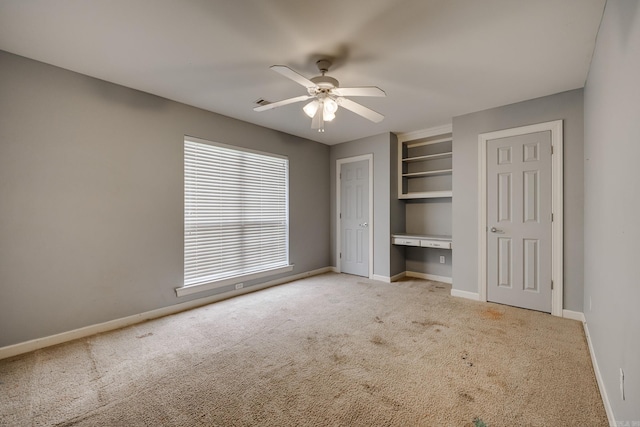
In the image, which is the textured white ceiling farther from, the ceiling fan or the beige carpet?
the beige carpet

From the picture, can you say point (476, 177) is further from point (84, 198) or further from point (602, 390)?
point (84, 198)

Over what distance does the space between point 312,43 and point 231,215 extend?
2548mm

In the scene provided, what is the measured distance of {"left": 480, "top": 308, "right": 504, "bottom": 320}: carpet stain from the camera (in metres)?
3.09

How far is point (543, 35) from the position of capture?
2.05 m

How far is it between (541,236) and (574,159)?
910 mm

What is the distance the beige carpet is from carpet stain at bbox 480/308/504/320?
1 centimetres

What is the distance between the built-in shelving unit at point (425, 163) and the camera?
441 cm

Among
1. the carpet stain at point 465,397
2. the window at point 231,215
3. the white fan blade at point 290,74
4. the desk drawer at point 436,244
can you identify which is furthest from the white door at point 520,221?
the window at point 231,215

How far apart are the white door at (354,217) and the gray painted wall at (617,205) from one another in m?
3.02

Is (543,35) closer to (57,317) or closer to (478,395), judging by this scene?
(478,395)

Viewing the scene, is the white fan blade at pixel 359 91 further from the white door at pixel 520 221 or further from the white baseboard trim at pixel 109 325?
the white baseboard trim at pixel 109 325

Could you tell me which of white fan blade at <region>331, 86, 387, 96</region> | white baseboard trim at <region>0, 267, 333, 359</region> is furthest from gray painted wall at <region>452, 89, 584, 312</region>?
white baseboard trim at <region>0, 267, 333, 359</region>

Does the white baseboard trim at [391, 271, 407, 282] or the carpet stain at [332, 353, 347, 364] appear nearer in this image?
the carpet stain at [332, 353, 347, 364]

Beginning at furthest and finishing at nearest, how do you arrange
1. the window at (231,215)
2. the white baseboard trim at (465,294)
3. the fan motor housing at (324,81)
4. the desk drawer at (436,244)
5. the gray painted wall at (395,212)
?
the gray painted wall at (395,212), the desk drawer at (436,244), the white baseboard trim at (465,294), the window at (231,215), the fan motor housing at (324,81)
